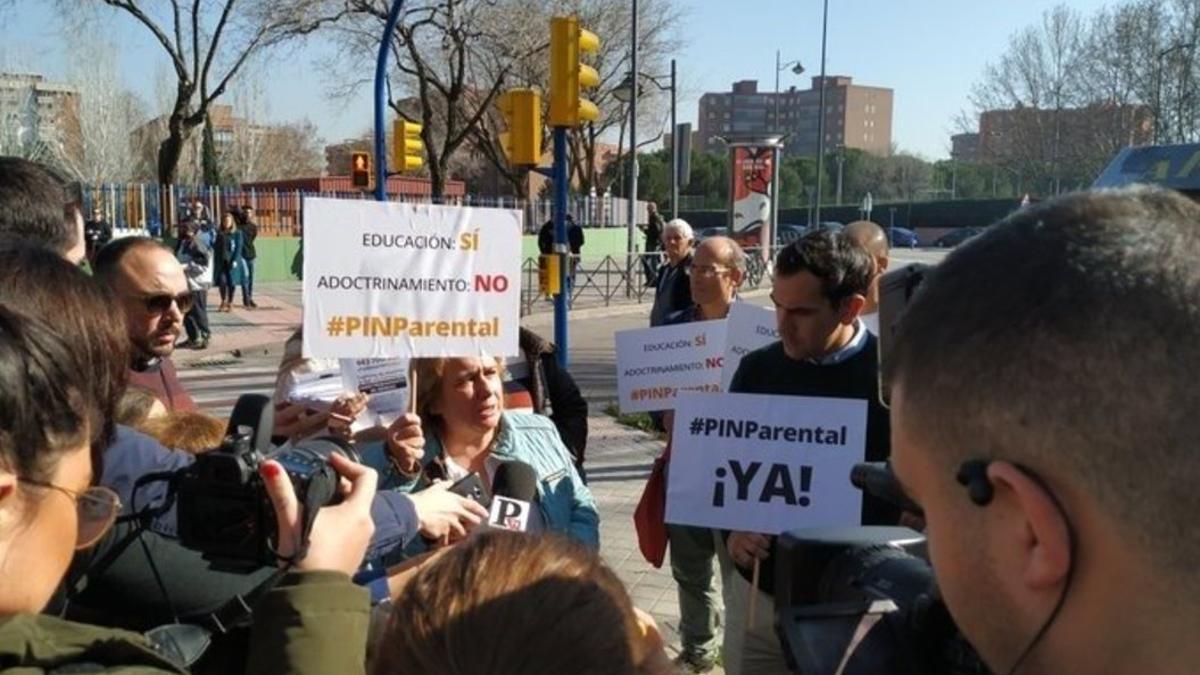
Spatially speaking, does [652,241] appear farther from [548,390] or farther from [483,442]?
[483,442]

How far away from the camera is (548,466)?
314cm

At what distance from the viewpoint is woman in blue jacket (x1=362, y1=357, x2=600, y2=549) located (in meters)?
3.01

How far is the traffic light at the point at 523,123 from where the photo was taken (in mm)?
8516

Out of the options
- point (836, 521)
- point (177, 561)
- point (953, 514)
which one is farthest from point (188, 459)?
point (836, 521)

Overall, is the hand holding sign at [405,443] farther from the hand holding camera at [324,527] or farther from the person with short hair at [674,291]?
the person with short hair at [674,291]

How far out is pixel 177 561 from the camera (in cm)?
165

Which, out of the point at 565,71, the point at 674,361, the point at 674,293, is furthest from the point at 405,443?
the point at 565,71

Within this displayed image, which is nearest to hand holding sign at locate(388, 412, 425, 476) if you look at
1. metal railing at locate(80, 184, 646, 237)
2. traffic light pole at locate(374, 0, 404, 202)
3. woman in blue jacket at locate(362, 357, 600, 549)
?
woman in blue jacket at locate(362, 357, 600, 549)

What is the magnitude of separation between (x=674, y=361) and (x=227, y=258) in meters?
15.7

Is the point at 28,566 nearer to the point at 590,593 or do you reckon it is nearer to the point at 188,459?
the point at 188,459

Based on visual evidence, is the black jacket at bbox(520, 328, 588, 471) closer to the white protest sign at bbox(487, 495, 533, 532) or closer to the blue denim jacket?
the blue denim jacket

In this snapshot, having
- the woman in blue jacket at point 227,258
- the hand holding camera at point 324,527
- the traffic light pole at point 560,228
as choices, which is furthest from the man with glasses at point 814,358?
the woman in blue jacket at point 227,258

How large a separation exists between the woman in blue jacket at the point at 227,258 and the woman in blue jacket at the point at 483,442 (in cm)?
1624

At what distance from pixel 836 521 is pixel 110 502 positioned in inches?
82.0
